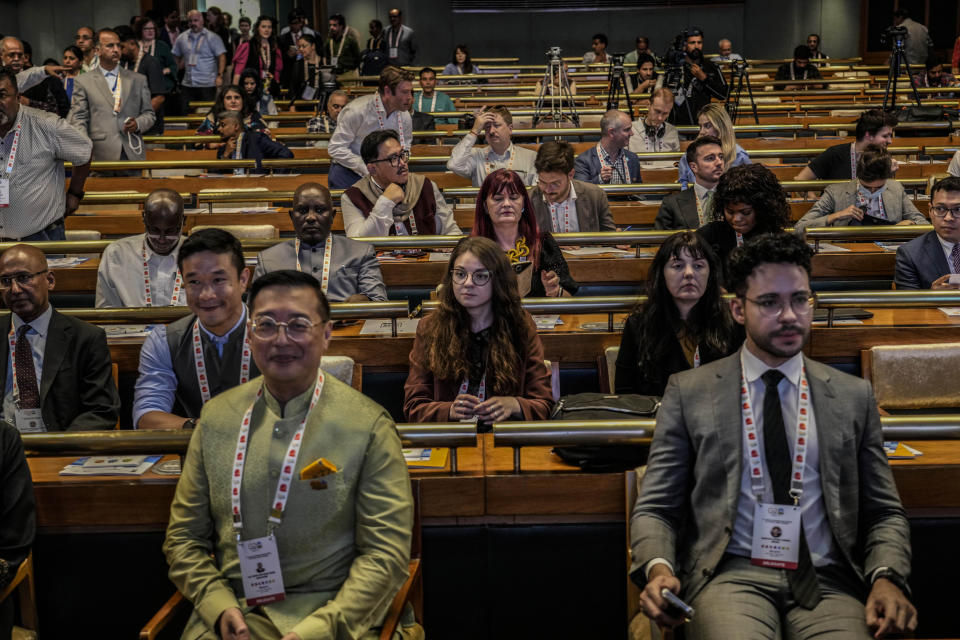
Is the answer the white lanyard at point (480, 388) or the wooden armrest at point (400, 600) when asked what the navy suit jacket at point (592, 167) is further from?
the wooden armrest at point (400, 600)

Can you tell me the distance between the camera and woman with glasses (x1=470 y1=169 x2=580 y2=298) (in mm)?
4367

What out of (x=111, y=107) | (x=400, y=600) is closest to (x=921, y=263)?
(x=400, y=600)

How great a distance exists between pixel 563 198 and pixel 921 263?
185 centimetres

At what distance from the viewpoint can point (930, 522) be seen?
8.26ft

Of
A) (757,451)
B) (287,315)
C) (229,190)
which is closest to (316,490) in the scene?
(287,315)

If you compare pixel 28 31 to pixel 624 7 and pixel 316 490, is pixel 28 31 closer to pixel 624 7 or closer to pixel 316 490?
pixel 624 7

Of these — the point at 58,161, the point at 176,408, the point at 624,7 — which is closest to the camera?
the point at 176,408

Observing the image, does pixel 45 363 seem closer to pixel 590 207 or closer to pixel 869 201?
pixel 590 207

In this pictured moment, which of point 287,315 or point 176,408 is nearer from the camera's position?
point 287,315

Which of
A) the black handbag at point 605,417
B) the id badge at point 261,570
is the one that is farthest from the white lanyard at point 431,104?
the id badge at point 261,570

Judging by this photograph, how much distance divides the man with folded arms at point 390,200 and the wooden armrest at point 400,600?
3.17 metres

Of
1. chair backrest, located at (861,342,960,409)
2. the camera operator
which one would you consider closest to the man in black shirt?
the camera operator

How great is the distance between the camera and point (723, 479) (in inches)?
87.4

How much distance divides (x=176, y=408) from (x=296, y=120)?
8.10 m
